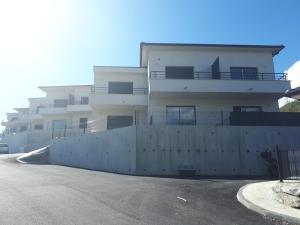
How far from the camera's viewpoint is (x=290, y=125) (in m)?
20.3

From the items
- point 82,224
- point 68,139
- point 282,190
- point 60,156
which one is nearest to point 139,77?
point 68,139

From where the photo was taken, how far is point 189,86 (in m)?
22.2

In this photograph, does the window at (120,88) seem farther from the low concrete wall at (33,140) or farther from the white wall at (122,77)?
the low concrete wall at (33,140)

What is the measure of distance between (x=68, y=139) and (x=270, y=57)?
19360 mm

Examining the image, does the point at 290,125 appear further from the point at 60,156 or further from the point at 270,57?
the point at 60,156

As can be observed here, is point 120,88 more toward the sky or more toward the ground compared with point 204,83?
more toward the sky

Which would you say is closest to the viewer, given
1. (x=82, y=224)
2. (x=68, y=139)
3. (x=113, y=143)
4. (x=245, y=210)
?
(x=82, y=224)

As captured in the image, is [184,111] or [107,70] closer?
[184,111]

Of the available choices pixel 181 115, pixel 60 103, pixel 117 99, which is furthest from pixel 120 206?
pixel 60 103

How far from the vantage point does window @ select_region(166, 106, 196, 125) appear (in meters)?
23.0

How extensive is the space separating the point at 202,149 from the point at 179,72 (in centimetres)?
828

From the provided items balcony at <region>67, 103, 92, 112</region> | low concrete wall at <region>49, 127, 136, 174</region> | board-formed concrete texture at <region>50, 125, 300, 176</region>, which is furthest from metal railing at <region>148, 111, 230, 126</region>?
balcony at <region>67, 103, 92, 112</region>

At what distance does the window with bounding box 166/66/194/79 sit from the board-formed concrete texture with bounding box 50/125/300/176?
6803 millimetres

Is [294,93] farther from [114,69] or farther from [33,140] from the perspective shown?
[33,140]
